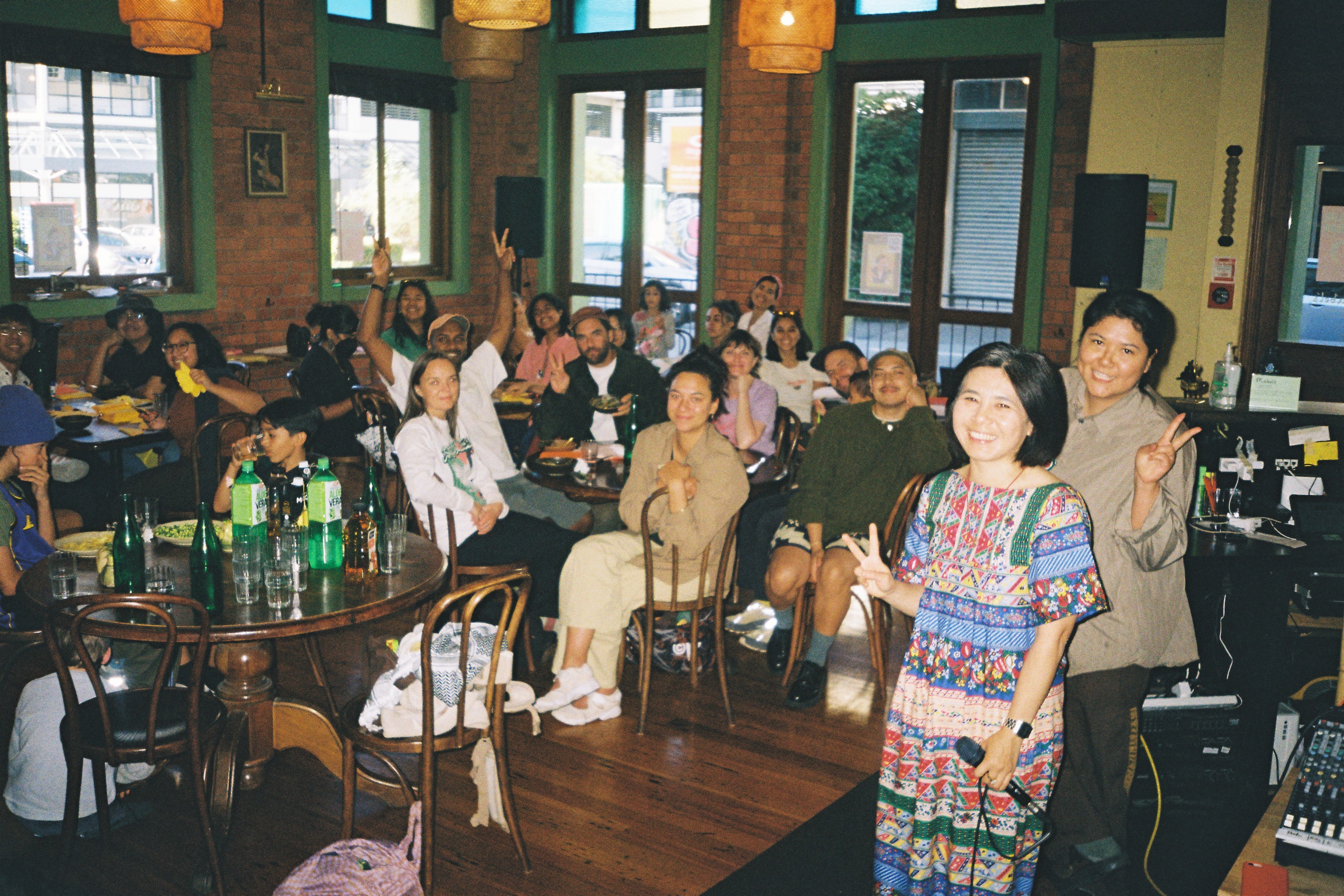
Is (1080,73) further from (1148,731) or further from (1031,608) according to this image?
(1031,608)

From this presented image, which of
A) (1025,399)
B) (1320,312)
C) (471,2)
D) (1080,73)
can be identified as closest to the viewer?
(1025,399)

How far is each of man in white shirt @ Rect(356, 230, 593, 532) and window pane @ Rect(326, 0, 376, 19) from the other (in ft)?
12.1

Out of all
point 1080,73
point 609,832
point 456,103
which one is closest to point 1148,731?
point 609,832

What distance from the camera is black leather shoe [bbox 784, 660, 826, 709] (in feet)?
13.7

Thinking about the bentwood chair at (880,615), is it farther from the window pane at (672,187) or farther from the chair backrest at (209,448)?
the window pane at (672,187)

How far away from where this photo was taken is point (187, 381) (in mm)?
5066

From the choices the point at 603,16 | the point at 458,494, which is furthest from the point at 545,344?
the point at 603,16

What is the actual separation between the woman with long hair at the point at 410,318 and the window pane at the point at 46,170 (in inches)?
103

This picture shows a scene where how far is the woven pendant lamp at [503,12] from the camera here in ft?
15.0

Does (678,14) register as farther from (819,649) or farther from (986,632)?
(986,632)

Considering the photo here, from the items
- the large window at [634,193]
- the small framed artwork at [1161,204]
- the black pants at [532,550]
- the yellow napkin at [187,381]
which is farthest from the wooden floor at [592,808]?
the large window at [634,193]

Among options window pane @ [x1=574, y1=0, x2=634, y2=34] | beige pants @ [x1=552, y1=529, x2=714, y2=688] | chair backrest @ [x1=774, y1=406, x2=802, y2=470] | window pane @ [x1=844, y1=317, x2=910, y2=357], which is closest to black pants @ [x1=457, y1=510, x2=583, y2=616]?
beige pants @ [x1=552, y1=529, x2=714, y2=688]

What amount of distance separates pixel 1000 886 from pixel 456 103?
28.8 feet

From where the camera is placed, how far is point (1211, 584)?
3680 mm
